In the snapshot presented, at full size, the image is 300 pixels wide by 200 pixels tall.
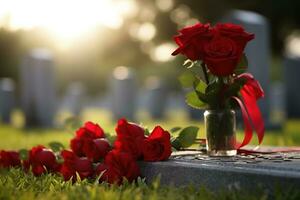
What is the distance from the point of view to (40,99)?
45.3ft

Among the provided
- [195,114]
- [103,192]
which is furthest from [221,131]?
[195,114]

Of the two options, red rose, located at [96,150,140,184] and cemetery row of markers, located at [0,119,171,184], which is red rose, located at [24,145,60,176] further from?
red rose, located at [96,150,140,184]

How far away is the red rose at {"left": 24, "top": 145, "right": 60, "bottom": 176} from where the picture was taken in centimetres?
398

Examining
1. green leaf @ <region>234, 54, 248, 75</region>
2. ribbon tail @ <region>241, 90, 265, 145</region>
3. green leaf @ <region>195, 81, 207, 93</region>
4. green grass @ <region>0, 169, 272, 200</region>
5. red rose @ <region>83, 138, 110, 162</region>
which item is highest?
green leaf @ <region>234, 54, 248, 75</region>

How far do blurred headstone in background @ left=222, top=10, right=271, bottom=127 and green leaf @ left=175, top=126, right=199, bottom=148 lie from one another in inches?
275

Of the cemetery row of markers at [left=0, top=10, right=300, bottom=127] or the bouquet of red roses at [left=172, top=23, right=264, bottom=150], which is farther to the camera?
the cemetery row of markers at [left=0, top=10, right=300, bottom=127]

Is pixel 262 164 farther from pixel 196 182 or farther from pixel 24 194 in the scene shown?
pixel 24 194

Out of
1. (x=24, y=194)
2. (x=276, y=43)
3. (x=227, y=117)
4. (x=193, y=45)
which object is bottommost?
(x=24, y=194)

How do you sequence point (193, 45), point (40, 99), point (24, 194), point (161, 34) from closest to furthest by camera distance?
point (24, 194) < point (193, 45) < point (40, 99) < point (161, 34)

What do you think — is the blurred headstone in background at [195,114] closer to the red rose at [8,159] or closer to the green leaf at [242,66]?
the red rose at [8,159]

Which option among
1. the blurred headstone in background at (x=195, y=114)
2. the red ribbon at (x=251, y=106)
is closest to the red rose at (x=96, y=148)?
the red ribbon at (x=251, y=106)

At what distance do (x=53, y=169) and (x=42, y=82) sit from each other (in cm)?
994

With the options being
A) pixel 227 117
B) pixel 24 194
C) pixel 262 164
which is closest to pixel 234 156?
pixel 227 117

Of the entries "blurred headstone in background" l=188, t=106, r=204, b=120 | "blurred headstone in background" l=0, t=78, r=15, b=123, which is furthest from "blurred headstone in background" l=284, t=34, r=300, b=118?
"blurred headstone in background" l=0, t=78, r=15, b=123
